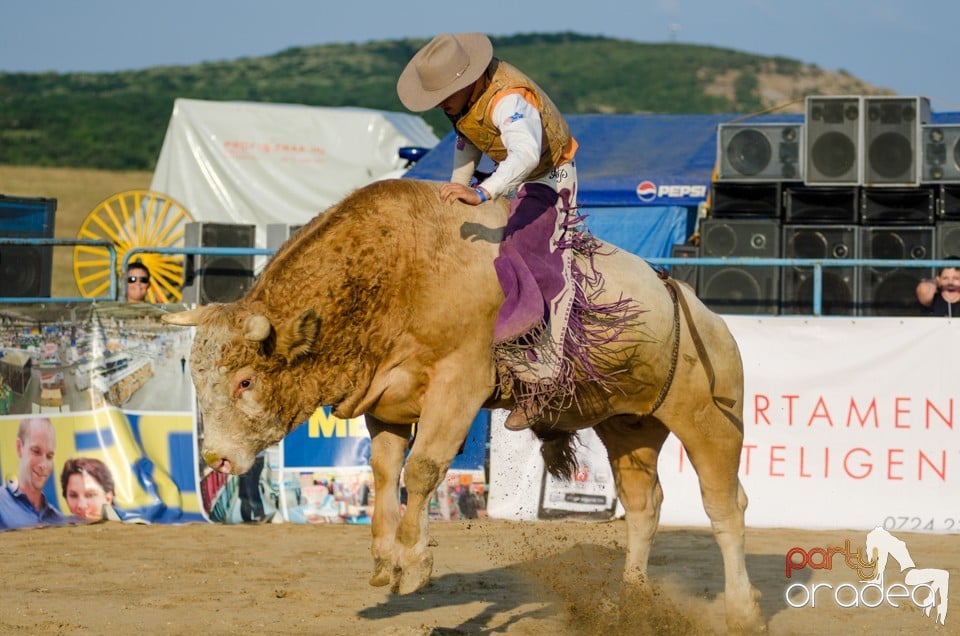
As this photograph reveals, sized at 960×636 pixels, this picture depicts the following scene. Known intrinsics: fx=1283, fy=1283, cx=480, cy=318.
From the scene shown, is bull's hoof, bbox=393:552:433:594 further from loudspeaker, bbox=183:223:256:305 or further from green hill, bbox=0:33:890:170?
green hill, bbox=0:33:890:170

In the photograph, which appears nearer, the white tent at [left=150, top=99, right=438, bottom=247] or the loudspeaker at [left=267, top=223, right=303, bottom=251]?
the loudspeaker at [left=267, top=223, right=303, bottom=251]

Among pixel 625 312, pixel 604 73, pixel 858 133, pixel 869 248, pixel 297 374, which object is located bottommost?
pixel 297 374

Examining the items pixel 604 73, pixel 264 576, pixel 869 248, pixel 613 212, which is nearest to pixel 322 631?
pixel 264 576

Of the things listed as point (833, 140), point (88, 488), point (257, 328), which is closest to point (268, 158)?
point (833, 140)

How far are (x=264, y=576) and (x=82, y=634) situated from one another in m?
1.91

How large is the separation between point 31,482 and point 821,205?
820 cm

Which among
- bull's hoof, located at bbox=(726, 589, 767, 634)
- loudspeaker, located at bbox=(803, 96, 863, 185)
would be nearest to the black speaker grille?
bull's hoof, located at bbox=(726, 589, 767, 634)

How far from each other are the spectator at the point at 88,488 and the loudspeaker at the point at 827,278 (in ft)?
21.6

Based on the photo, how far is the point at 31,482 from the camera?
33.4ft

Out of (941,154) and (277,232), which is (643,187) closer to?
(941,154)

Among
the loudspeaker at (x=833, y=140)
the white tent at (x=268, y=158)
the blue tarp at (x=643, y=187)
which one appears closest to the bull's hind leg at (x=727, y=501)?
the loudspeaker at (x=833, y=140)

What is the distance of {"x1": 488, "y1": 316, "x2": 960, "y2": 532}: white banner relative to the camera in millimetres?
10203

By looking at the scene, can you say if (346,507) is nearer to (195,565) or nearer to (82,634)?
(195,565)

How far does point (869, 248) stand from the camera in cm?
1308
